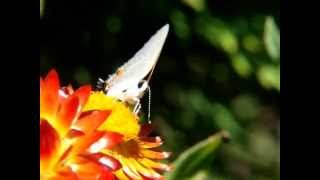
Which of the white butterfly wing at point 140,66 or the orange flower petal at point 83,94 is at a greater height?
the white butterfly wing at point 140,66

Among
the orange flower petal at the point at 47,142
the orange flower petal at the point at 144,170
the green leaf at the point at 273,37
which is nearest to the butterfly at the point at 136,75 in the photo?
the orange flower petal at the point at 144,170

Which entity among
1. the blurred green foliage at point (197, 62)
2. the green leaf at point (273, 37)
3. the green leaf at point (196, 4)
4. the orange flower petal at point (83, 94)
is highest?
the green leaf at point (196, 4)

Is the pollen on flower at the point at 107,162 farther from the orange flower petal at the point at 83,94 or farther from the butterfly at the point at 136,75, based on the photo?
the butterfly at the point at 136,75

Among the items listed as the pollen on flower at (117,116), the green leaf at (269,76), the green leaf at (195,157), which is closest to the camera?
the pollen on flower at (117,116)
